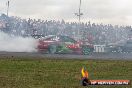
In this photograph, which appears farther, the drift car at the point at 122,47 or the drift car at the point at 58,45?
the drift car at the point at 122,47

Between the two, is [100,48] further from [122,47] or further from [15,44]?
[15,44]

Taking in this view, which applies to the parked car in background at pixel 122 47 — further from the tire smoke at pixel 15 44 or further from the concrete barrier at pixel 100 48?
the tire smoke at pixel 15 44

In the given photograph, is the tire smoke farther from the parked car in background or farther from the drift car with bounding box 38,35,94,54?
the parked car in background

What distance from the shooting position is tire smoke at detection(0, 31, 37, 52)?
2801cm

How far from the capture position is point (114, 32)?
4500 centimetres

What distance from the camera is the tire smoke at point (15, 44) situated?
28.0m

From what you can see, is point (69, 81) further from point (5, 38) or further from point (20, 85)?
point (5, 38)

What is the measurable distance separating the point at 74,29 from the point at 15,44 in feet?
59.5

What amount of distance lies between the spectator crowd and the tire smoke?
8.53 metres

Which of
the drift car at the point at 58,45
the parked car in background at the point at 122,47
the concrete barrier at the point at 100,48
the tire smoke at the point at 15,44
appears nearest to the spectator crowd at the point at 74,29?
the concrete barrier at the point at 100,48

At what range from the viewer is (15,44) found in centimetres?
2906

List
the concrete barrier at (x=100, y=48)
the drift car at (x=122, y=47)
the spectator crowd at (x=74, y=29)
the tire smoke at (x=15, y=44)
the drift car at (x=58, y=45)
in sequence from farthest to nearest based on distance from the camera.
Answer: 1. the spectator crowd at (x=74, y=29)
2. the concrete barrier at (x=100, y=48)
3. the drift car at (x=122, y=47)
4. the tire smoke at (x=15, y=44)
5. the drift car at (x=58, y=45)

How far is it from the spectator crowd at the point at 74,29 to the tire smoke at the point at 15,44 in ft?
28.0

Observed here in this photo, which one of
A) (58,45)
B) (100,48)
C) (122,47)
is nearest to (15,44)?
(58,45)
